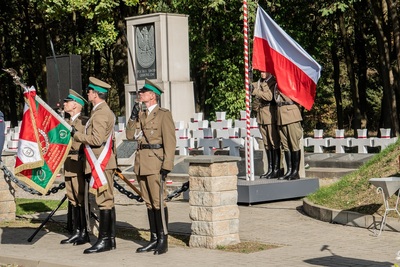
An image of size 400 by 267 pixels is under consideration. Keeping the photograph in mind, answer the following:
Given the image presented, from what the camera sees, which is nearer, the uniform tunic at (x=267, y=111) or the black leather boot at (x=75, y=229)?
the black leather boot at (x=75, y=229)

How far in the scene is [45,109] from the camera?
13.4 metres

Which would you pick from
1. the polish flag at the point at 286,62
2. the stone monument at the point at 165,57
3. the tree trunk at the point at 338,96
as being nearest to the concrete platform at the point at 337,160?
the stone monument at the point at 165,57

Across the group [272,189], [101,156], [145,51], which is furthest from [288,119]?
[145,51]

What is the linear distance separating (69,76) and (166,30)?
7.23m

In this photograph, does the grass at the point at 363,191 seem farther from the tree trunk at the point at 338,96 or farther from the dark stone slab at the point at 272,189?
the tree trunk at the point at 338,96

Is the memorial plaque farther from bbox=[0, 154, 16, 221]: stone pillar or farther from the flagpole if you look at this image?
bbox=[0, 154, 16, 221]: stone pillar

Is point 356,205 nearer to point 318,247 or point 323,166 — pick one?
point 318,247

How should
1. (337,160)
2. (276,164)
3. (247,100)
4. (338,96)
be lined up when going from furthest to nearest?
(338,96) < (337,160) < (276,164) < (247,100)

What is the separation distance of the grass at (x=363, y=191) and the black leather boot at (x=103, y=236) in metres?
3.88

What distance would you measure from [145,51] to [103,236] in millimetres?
15593

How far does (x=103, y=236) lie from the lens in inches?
494

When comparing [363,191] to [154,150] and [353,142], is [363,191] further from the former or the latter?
[353,142]

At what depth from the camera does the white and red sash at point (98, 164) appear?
12.4 metres

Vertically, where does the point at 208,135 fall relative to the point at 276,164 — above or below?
above
